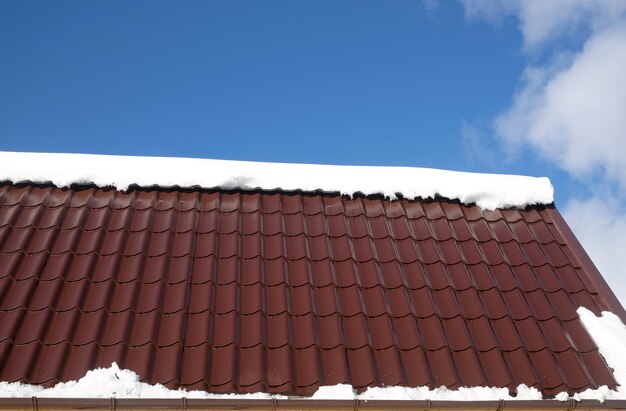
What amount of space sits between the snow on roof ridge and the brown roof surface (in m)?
0.10

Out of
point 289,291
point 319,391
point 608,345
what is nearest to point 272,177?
point 289,291

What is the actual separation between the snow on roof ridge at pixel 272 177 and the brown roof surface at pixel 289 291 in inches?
4.1

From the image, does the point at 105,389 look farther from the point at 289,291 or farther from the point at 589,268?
the point at 589,268

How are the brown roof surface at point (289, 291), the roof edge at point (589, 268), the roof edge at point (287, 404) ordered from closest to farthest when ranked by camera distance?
the roof edge at point (287, 404), the brown roof surface at point (289, 291), the roof edge at point (589, 268)

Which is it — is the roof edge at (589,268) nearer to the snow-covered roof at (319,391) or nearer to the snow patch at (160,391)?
the snow-covered roof at (319,391)

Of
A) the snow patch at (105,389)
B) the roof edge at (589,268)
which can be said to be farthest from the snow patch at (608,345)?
the snow patch at (105,389)

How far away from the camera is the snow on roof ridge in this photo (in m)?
5.07

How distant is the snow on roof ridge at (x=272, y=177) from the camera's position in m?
5.07

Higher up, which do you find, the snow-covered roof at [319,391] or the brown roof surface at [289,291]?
the brown roof surface at [289,291]

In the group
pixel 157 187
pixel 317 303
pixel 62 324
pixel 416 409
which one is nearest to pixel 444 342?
pixel 416 409

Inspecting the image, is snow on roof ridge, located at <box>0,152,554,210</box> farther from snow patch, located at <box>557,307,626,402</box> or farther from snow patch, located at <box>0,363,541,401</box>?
snow patch, located at <box>0,363,541,401</box>

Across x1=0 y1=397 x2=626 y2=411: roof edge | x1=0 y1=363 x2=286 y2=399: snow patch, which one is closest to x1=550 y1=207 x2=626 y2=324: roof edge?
x1=0 y1=397 x2=626 y2=411: roof edge

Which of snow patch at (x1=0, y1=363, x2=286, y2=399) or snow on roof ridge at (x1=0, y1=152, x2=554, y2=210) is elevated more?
snow on roof ridge at (x1=0, y1=152, x2=554, y2=210)

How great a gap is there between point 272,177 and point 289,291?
1.49 meters
